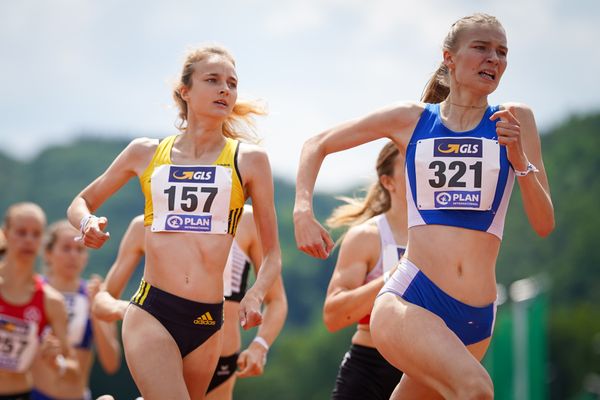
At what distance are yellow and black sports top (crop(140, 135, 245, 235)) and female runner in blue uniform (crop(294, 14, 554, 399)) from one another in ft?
1.62

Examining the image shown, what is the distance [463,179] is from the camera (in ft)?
17.1

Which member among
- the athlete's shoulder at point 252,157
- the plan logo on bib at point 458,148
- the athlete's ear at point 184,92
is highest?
the athlete's ear at point 184,92

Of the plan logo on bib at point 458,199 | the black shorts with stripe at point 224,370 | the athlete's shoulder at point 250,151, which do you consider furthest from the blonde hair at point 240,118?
the plan logo on bib at point 458,199

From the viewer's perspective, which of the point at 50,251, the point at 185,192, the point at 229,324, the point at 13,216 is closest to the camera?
the point at 185,192

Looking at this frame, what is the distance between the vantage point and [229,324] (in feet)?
22.5

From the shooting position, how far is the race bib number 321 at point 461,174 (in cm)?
519

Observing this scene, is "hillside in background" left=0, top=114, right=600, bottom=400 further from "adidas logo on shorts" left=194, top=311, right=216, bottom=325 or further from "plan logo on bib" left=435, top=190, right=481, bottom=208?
"plan logo on bib" left=435, top=190, right=481, bottom=208

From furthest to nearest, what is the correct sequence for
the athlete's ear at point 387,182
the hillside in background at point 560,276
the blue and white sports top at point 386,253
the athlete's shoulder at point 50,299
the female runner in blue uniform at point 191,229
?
the hillside in background at point 560,276 < the athlete's shoulder at point 50,299 < the athlete's ear at point 387,182 < the blue and white sports top at point 386,253 < the female runner in blue uniform at point 191,229

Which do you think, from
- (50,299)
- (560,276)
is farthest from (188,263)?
(560,276)

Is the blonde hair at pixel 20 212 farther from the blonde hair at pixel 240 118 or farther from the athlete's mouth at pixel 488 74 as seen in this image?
the athlete's mouth at pixel 488 74

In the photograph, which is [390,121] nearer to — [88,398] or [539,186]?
[539,186]

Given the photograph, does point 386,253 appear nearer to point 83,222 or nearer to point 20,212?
point 83,222

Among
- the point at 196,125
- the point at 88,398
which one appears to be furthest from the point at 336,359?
the point at 196,125

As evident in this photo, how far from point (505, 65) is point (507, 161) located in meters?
0.50
